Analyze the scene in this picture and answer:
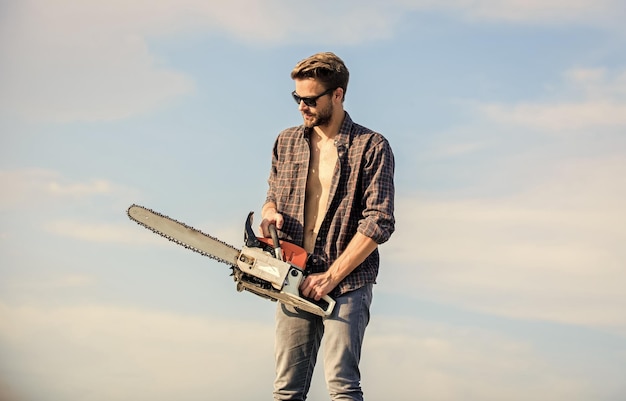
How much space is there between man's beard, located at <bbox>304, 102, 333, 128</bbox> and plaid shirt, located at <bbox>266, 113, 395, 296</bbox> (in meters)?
0.14

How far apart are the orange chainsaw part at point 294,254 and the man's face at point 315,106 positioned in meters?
0.79

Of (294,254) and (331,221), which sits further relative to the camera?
(331,221)

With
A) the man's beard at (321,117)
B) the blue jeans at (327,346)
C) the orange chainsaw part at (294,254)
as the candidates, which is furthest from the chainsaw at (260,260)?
the man's beard at (321,117)

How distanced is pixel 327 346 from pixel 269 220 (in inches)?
35.0

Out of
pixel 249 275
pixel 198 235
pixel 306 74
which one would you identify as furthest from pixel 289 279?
pixel 306 74

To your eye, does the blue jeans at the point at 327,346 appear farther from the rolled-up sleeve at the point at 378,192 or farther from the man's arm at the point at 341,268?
the rolled-up sleeve at the point at 378,192

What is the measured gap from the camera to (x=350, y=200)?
5.10 m

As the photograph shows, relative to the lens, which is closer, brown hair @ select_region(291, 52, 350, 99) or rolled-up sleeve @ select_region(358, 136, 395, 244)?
rolled-up sleeve @ select_region(358, 136, 395, 244)

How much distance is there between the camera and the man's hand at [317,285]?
194 inches

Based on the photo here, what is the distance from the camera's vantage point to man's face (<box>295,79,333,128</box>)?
16.7ft

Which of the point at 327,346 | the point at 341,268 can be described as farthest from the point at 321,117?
the point at 327,346

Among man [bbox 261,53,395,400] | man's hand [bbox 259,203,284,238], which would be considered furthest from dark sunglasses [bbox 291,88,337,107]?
man's hand [bbox 259,203,284,238]

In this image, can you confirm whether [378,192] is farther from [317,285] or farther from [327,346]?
[327,346]

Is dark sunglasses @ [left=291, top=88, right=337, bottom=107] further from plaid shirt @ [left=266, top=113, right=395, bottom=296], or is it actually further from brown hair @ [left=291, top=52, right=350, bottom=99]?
plaid shirt @ [left=266, top=113, right=395, bottom=296]
